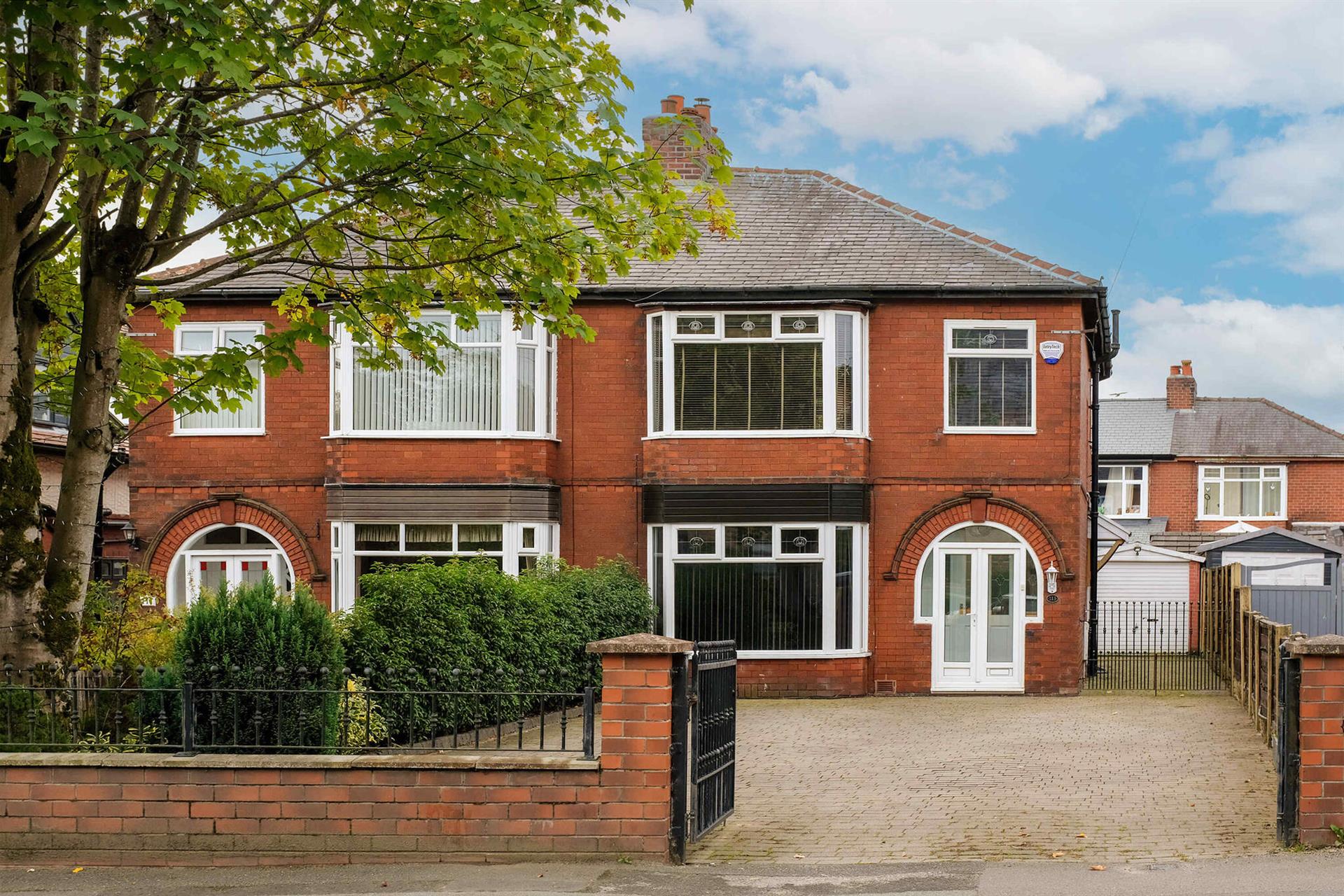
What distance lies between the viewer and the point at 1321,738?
29.1 ft

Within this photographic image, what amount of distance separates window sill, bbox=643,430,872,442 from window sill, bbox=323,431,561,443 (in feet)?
6.03

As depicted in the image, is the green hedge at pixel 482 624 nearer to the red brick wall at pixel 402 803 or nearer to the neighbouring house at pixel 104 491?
the red brick wall at pixel 402 803

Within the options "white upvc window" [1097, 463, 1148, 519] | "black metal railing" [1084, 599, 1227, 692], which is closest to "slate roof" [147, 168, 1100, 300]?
"black metal railing" [1084, 599, 1227, 692]

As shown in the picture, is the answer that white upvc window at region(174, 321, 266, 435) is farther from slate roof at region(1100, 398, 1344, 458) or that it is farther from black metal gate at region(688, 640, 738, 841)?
slate roof at region(1100, 398, 1344, 458)

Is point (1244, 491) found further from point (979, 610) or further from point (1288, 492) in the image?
point (979, 610)

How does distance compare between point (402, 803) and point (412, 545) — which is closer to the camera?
point (402, 803)

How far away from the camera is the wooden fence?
13.9m

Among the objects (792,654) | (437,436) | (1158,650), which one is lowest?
(1158,650)

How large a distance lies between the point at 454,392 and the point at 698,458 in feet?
11.1

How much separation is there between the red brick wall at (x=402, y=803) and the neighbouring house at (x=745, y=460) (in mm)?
10760

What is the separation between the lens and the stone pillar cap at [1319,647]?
881cm

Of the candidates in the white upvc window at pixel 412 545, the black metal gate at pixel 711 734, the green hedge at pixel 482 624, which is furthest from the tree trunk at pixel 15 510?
the white upvc window at pixel 412 545

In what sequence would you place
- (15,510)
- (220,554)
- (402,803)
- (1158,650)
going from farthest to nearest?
(1158,650) < (220,554) < (15,510) < (402,803)

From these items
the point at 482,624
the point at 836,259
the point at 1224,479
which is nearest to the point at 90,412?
the point at 482,624
